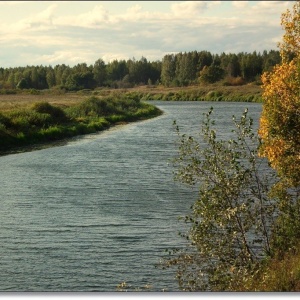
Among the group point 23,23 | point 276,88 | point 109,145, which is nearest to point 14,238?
point 23,23

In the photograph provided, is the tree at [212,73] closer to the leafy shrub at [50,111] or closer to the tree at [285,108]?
the tree at [285,108]

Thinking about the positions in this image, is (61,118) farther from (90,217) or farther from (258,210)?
(258,210)

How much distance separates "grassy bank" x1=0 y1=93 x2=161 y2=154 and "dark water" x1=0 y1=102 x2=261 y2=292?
430 centimetres

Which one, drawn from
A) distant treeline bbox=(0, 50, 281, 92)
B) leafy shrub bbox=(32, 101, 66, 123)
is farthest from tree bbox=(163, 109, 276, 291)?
leafy shrub bbox=(32, 101, 66, 123)

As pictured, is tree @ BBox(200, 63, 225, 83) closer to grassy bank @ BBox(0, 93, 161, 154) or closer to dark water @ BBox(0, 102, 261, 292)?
dark water @ BBox(0, 102, 261, 292)

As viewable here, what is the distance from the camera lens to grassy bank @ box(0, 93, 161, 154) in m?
29.6

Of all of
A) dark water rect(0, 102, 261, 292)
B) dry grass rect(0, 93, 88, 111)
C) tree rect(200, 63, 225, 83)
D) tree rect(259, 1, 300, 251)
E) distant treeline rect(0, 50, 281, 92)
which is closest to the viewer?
tree rect(259, 1, 300, 251)

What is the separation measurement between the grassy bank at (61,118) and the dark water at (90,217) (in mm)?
4299

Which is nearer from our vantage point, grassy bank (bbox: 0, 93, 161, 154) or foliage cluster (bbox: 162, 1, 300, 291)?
foliage cluster (bbox: 162, 1, 300, 291)

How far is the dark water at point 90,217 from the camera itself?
1070 centimetres

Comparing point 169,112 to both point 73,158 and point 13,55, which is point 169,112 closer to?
point 73,158

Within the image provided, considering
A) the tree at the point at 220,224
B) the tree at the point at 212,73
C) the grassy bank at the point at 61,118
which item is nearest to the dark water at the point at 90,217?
the tree at the point at 220,224

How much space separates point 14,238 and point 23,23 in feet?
16.7

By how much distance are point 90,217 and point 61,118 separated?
75.5 ft
